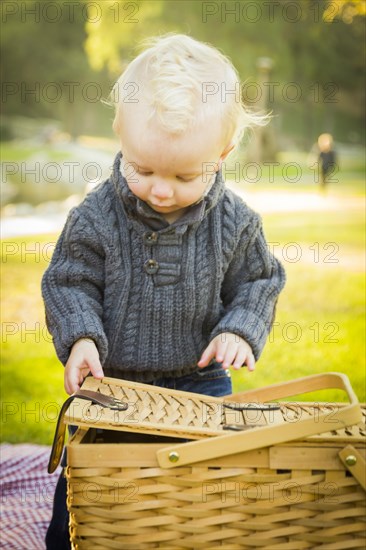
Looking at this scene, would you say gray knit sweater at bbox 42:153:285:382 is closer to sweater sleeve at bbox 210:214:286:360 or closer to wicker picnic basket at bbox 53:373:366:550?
sweater sleeve at bbox 210:214:286:360

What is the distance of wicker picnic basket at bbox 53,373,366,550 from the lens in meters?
1.38

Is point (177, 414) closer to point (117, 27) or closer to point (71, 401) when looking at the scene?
point (71, 401)

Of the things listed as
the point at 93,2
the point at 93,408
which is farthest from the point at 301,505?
the point at 93,2

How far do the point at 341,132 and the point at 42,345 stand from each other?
31708 mm

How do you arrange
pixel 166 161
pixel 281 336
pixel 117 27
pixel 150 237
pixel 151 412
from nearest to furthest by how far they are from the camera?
pixel 151 412 < pixel 166 161 < pixel 150 237 < pixel 281 336 < pixel 117 27

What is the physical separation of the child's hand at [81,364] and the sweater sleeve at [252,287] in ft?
1.04

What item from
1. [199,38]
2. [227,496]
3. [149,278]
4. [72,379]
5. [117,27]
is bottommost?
[227,496]

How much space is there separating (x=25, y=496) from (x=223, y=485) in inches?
54.2

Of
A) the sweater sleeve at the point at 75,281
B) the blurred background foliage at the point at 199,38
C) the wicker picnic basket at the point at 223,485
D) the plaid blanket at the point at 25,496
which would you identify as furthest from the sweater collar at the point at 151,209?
the blurred background foliage at the point at 199,38

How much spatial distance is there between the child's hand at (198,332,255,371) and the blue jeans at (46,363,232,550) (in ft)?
0.80

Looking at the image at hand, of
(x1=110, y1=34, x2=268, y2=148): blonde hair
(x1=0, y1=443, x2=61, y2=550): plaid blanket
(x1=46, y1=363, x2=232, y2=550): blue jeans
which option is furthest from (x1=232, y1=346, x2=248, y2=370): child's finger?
(x1=0, y1=443, x2=61, y2=550): plaid blanket

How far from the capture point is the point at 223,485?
1397 millimetres

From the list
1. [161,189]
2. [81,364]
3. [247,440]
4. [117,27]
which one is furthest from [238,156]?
[117,27]

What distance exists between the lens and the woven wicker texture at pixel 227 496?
54.7 inches
